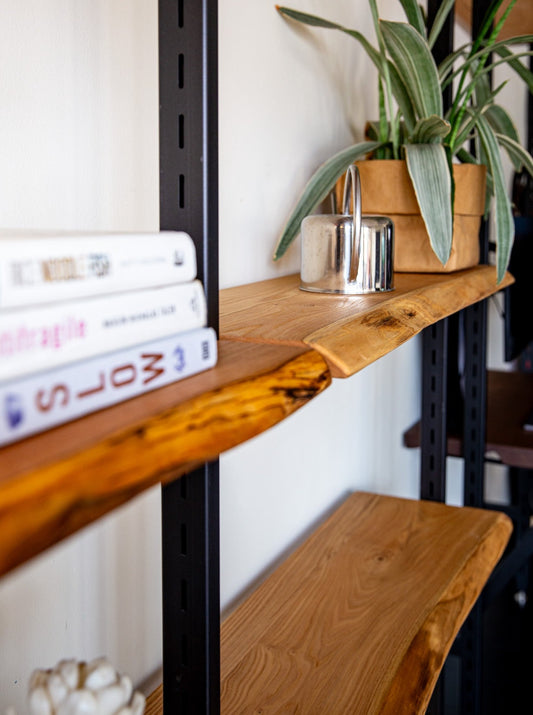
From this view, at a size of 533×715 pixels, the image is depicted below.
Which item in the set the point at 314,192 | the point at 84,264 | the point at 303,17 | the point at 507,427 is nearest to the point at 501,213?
the point at 314,192

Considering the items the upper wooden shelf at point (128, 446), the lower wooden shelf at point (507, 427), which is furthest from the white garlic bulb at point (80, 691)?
the lower wooden shelf at point (507, 427)

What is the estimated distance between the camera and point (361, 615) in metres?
0.95

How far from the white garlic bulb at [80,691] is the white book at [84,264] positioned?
0.80 ft

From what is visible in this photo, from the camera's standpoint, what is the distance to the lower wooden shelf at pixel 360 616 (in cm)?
80

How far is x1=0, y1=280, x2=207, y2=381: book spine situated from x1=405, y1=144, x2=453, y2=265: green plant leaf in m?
0.50

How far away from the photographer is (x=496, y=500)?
9.35 ft

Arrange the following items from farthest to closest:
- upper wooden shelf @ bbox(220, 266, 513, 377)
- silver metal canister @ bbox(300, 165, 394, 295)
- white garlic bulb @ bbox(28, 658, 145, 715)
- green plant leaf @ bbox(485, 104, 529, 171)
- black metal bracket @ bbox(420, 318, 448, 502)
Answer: black metal bracket @ bbox(420, 318, 448, 502), green plant leaf @ bbox(485, 104, 529, 171), silver metal canister @ bbox(300, 165, 394, 295), upper wooden shelf @ bbox(220, 266, 513, 377), white garlic bulb @ bbox(28, 658, 145, 715)

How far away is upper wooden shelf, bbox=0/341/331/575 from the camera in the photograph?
27 centimetres

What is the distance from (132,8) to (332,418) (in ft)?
2.54

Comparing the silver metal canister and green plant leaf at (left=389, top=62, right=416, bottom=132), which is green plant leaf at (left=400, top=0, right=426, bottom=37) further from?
the silver metal canister

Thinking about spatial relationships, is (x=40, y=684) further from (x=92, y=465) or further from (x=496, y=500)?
(x=496, y=500)

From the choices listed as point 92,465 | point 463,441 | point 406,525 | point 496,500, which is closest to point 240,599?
point 406,525

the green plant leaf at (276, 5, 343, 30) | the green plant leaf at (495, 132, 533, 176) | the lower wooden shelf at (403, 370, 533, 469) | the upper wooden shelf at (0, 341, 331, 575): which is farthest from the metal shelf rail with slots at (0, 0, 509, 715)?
the lower wooden shelf at (403, 370, 533, 469)

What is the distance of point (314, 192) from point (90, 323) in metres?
0.65
